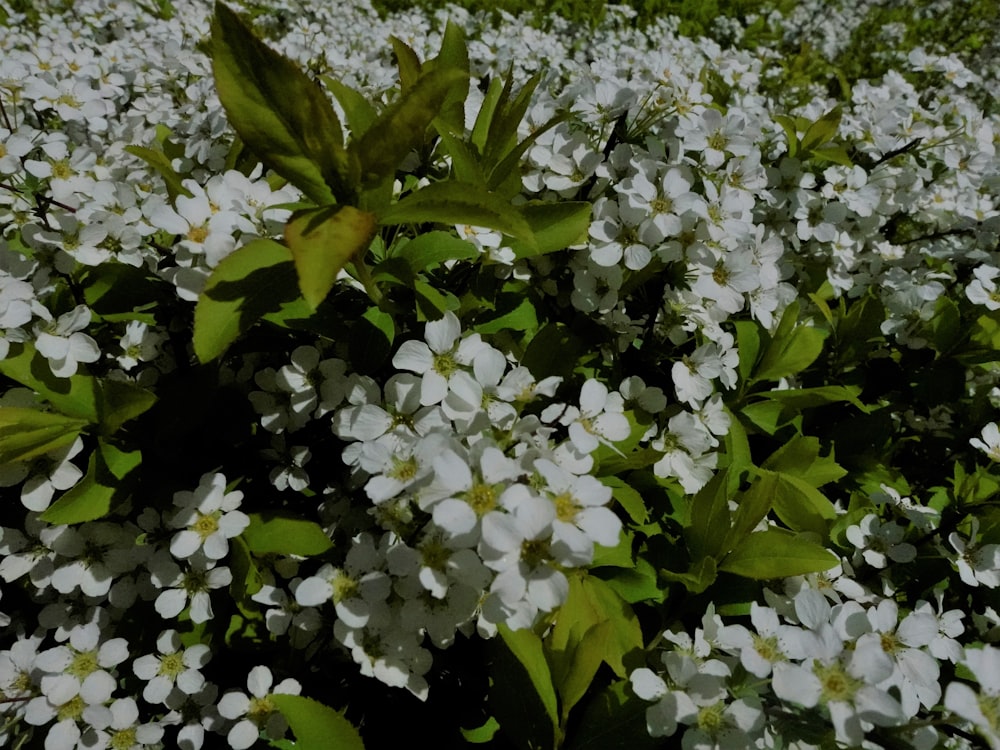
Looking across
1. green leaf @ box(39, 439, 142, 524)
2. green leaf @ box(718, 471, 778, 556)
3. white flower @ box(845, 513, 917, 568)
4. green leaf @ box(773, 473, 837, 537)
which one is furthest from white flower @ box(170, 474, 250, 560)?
white flower @ box(845, 513, 917, 568)

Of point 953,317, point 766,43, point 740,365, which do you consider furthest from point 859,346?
point 766,43

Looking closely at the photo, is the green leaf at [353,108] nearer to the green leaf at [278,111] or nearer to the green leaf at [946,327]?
the green leaf at [278,111]

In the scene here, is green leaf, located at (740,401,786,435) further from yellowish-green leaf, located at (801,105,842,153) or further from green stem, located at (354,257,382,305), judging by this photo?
green stem, located at (354,257,382,305)

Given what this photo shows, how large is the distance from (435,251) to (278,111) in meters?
0.49

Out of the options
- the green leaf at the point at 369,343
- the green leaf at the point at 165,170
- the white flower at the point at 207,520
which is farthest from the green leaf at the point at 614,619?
the green leaf at the point at 165,170

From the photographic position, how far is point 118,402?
1.67 meters

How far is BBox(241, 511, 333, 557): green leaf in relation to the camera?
172cm

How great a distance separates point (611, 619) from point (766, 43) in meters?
6.54

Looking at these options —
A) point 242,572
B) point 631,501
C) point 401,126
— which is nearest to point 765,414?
point 631,501

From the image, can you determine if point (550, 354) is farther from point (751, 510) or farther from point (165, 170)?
point (165, 170)

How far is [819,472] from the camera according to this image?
2162 mm

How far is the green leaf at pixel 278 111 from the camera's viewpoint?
4.24 ft

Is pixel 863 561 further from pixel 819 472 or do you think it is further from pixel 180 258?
pixel 180 258

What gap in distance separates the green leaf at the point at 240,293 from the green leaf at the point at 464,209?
288mm
